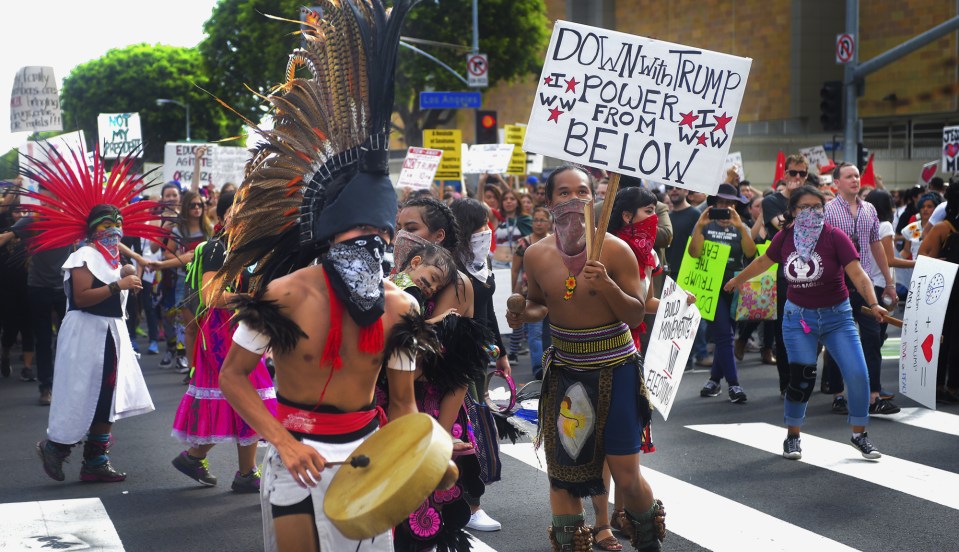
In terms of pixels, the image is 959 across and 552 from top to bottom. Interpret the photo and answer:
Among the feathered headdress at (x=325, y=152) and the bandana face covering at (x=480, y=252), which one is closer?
the feathered headdress at (x=325, y=152)

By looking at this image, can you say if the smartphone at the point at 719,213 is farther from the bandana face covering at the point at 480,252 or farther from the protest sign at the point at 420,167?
the protest sign at the point at 420,167

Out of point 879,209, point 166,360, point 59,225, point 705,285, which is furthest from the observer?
point 166,360

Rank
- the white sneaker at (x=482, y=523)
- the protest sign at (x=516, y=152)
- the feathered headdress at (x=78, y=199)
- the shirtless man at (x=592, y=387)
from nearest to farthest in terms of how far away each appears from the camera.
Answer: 1. the shirtless man at (x=592, y=387)
2. the white sneaker at (x=482, y=523)
3. the feathered headdress at (x=78, y=199)
4. the protest sign at (x=516, y=152)

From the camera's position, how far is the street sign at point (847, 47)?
20578 millimetres

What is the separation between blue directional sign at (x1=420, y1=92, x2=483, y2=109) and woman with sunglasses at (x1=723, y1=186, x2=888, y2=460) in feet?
59.1

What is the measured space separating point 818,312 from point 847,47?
13765mm

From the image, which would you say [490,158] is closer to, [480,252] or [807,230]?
[807,230]

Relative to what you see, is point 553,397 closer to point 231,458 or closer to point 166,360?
point 231,458

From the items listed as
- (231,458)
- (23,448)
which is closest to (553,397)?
(231,458)

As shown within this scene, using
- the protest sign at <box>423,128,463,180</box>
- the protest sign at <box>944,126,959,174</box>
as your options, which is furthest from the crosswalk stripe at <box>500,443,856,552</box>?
the protest sign at <box>423,128,463,180</box>

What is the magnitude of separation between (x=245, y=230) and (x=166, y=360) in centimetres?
1036

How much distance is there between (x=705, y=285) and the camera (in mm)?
11125

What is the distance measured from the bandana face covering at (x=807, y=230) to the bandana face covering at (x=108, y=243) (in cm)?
481

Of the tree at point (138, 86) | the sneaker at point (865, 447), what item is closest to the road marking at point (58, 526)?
the sneaker at point (865, 447)
